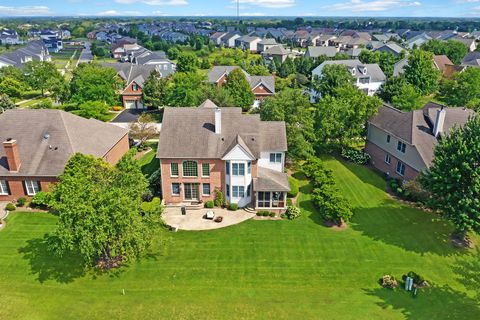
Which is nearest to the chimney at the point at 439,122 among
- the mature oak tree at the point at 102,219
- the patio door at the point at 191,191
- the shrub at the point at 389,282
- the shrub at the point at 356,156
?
the shrub at the point at 356,156

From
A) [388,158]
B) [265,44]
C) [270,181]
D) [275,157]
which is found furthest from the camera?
[265,44]

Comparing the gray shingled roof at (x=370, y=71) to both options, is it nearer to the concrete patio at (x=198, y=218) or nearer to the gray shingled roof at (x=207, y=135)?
the gray shingled roof at (x=207, y=135)

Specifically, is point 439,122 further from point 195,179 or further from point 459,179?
point 195,179

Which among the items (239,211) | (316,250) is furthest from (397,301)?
(239,211)

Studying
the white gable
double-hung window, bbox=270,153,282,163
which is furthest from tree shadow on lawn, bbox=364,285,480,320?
double-hung window, bbox=270,153,282,163

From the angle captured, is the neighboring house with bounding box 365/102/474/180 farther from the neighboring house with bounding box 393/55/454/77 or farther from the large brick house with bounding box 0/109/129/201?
the neighboring house with bounding box 393/55/454/77

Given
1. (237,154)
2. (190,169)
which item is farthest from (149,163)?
(237,154)
